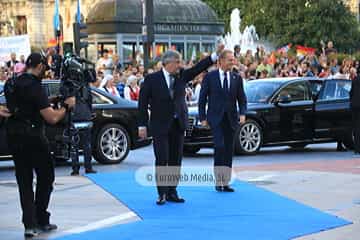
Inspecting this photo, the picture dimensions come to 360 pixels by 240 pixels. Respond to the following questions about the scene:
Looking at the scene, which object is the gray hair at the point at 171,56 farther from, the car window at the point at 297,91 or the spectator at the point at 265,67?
the spectator at the point at 265,67

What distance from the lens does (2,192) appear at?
36.8 feet

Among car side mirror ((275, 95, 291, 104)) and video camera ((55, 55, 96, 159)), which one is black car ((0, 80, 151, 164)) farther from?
car side mirror ((275, 95, 291, 104))

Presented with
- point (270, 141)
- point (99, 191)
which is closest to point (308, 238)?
point (99, 191)

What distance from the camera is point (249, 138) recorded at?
1591 centimetres

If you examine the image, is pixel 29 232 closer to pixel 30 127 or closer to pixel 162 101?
pixel 30 127

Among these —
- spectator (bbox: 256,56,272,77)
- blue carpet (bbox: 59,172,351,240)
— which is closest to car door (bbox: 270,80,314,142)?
blue carpet (bbox: 59,172,351,240)

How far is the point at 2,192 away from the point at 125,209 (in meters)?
2.45

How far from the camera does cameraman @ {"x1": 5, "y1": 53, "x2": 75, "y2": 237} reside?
309 inches

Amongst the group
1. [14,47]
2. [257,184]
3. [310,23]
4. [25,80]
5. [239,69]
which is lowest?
[257,184]

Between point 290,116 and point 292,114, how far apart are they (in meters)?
0.06

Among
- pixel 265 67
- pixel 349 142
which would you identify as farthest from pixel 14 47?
pixel 349 142

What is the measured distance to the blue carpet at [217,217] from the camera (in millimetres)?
8156

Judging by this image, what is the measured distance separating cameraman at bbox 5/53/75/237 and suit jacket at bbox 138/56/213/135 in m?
1.75

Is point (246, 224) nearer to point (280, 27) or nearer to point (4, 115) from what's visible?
point (4, 115)
